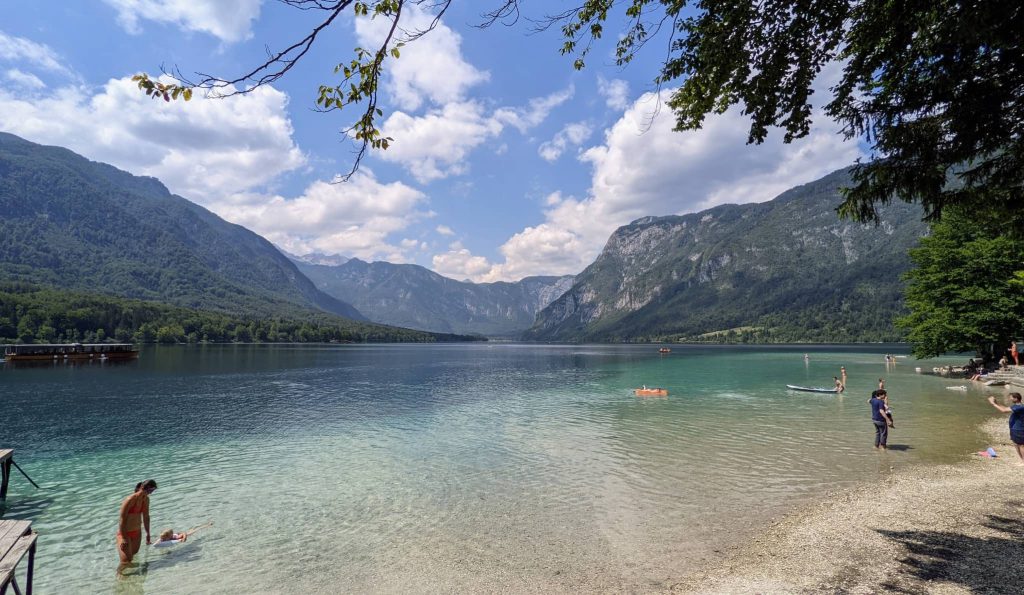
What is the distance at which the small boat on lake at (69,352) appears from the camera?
113 m

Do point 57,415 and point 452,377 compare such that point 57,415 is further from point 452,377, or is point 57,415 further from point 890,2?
point 890,2

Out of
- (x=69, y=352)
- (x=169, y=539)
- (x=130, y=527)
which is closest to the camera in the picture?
(x=130, y=527)

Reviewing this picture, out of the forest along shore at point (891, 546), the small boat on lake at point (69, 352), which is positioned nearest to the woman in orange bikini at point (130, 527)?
the forest along shore at point (891, 546)

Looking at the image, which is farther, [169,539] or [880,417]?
[880,417]

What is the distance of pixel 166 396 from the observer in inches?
2173

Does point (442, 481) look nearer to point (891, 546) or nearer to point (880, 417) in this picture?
point (891, 546)

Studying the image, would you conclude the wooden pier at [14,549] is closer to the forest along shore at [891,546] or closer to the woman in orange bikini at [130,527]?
the woman in orange bikini at [130,527]

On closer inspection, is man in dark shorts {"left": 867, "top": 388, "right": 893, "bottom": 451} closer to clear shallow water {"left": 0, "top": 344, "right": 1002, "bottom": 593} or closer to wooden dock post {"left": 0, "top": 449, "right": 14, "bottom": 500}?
clear shallow water {"left": 0, "top": 344, "right": 1002, "bottom": 593}

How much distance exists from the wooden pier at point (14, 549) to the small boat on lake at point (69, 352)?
138965mm

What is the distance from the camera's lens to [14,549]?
869 centimetres

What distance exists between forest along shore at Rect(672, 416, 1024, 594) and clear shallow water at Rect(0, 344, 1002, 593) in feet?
3.64

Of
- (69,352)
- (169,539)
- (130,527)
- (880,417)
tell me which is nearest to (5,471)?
(169,539)

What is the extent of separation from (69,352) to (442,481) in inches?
6022

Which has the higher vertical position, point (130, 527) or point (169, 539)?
point (130, 527)
